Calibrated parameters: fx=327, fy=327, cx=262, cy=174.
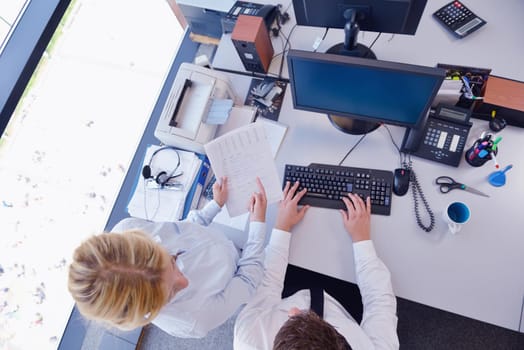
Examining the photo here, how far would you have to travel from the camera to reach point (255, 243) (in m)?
1.16

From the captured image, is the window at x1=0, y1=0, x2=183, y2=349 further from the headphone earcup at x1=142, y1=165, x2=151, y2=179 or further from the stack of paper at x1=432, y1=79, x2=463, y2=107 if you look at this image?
the stack of paper at x1=432, y1=79, x2=463, y2=107

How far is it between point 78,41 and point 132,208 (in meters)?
0.97

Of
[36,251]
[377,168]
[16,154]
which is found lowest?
[36,251]

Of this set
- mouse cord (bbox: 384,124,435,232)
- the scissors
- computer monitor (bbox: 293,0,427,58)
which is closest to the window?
computer monitor (bbox: 293,0,427,58)

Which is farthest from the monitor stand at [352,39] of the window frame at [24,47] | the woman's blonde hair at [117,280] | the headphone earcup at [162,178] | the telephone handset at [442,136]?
the window frame at [24,47]

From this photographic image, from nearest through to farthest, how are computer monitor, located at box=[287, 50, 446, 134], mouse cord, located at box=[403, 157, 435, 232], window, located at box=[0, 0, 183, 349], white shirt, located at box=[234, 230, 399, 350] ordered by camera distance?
computer monitor, located at box=[287, 50, 446, 134] < white shirt, located at box=[234, 230, 399, 350] < mouse cord, located at box=[403, 157, 435, 232] < window, located at box=[0, 0, 183, 349]

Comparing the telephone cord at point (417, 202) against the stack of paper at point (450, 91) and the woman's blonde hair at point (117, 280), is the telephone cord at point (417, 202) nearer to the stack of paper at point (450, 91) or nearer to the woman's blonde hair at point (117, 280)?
the stack of paper at point (450, 91)

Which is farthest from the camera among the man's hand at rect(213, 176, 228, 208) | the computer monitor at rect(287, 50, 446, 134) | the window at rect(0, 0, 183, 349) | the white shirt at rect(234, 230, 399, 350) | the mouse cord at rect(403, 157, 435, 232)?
the window at rect(0, 0, 183, 349)

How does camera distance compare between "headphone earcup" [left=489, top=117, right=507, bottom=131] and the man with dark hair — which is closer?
the man with dark hair

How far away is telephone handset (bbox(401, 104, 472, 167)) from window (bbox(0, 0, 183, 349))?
128 cm

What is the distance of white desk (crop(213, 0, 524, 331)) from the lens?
3.43 ft

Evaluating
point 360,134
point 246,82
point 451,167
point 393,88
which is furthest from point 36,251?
point 451,167

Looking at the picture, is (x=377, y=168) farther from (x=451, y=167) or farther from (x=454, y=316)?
(x=454, y=316)

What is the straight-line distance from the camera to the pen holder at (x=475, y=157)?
1.11 meters
